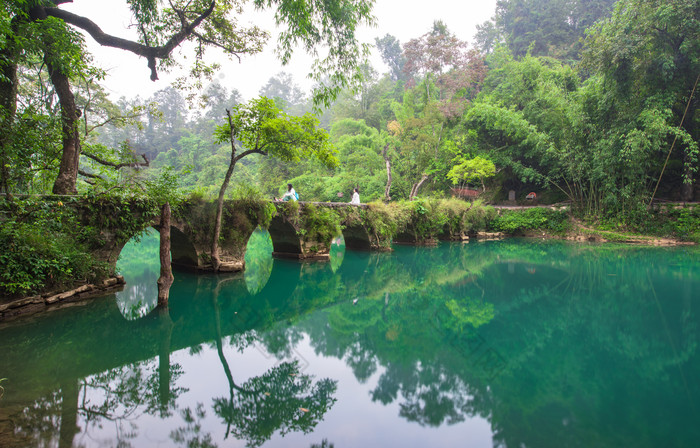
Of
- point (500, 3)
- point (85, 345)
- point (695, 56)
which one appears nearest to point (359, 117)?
point (500, 3)

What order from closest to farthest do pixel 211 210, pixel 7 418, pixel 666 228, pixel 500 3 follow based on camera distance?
1. pixel 7 418
2. pixel 211 210
3. pixel 666 228
4. pixel 500 3

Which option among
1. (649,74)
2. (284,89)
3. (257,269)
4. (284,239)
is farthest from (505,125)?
(284,89)

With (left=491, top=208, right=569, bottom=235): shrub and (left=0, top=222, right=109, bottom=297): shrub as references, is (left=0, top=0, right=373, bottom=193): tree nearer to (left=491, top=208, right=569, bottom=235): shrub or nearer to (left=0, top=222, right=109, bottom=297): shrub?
(left=0, top=222, right=109, bottom=297): shrub

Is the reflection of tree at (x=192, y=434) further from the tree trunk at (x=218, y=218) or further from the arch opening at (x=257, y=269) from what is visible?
the tree trunk at (x=218, y=218)

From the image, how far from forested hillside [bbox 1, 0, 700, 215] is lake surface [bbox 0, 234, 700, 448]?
296cm

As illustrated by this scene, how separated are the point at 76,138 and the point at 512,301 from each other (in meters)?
9.16

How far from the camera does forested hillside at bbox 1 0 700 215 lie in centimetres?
879

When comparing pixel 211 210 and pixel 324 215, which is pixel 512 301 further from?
pixel 211 210

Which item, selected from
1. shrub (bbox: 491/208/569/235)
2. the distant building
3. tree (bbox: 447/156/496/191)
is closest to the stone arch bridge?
tree (bbox: 447/156/496/191)

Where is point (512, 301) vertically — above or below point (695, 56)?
below

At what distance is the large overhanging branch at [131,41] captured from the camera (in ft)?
22.3

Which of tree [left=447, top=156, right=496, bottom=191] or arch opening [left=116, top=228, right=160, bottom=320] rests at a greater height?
tree [left=447, top=156, right=496, bottom=191]

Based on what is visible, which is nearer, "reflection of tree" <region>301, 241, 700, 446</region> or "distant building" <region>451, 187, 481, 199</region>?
"reflection of tree" <region>301, 241, 700, 446</region>

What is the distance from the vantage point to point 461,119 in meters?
24.0
